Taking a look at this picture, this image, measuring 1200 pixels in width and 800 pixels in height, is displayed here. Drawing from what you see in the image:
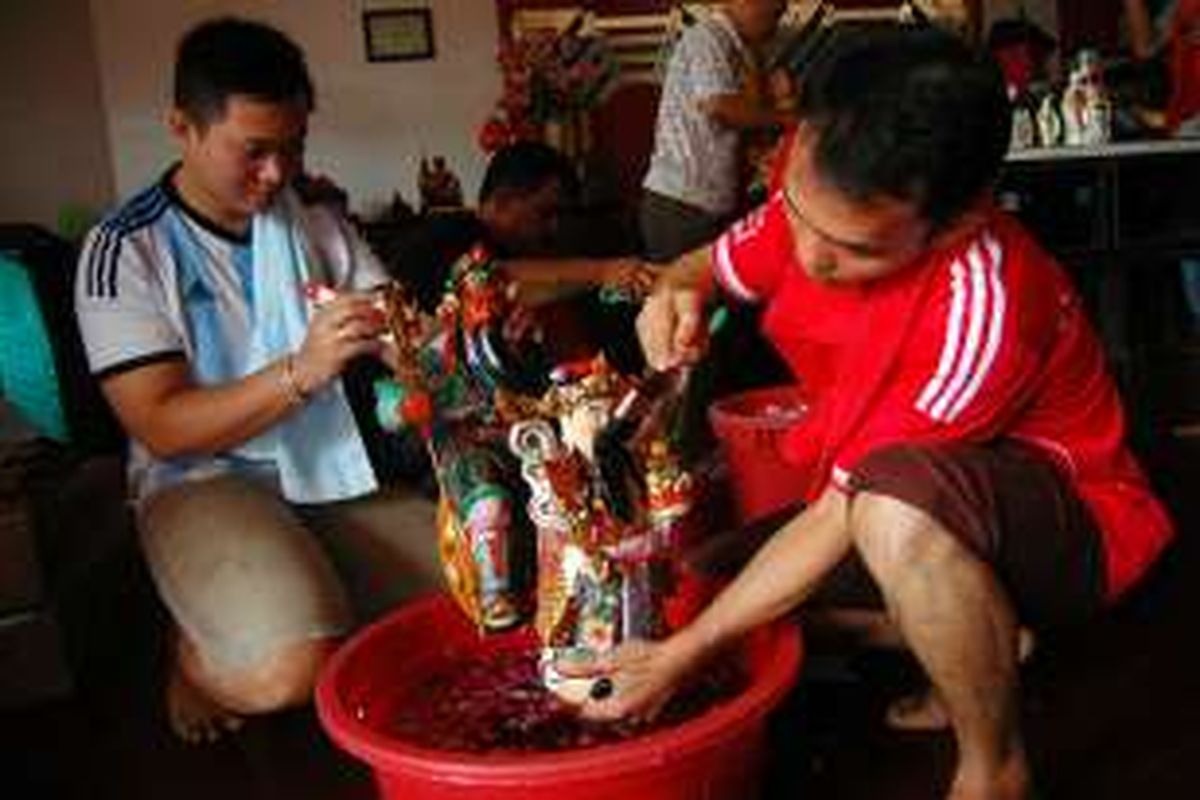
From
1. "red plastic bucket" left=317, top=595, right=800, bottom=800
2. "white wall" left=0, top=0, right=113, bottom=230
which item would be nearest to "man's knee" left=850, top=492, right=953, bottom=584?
"red plastic bucket" left=317, top=595, right=800, bottom=800

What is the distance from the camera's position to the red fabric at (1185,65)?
10.3 feet

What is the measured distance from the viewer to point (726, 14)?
9.32 ft

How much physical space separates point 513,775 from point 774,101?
2.20 meters

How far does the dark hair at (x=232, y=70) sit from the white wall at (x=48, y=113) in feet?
8.37

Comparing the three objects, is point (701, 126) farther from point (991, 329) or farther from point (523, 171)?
point (991, 329)

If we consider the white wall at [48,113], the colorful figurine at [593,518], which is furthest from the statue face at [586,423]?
the white wall at [48,113]

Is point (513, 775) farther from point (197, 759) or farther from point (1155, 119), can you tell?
point (1155, 119)

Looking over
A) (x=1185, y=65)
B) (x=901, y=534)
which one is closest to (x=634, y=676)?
(x=901, y=534)

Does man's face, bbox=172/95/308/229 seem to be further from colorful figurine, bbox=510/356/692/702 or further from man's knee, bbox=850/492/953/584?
man's knee, bbox=850/492/953/584

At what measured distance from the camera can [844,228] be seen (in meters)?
1.07

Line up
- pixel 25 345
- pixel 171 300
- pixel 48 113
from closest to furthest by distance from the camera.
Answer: pixel 171 300, pixel 25 345, pixel 48 113

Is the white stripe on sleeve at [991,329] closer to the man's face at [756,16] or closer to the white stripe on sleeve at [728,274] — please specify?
the white stripe on sleeve at [728,274]

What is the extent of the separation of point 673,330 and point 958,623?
1.27ft

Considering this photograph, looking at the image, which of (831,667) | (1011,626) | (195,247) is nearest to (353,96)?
(195,247)
